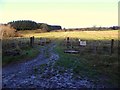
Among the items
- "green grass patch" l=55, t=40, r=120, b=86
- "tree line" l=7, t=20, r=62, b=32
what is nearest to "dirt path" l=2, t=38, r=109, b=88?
"green grass patch" l=55, t=40, r=120, b=86

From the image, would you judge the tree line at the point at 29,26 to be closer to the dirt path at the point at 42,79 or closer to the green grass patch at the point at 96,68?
the green grass patch at the point at 96,68

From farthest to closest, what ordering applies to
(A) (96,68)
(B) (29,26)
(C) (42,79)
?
(B) (29,26) < (A) (96,68) < (C) (42,79)

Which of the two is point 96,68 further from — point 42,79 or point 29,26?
point 29,26

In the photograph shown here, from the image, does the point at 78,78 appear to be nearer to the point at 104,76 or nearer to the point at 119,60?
the point at 104,76

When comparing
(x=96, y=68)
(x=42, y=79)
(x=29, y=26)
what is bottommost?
(x=42, y=79)

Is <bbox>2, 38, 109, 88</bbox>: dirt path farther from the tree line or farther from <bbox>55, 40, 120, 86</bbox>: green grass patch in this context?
the tree line

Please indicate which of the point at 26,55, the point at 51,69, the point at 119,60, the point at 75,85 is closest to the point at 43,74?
the point at 51,69

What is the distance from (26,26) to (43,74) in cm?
9271

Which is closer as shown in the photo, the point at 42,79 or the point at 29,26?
the point at 42,79

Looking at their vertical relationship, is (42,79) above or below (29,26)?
below

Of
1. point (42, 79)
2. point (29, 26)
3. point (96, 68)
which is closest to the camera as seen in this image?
point (42, 79)

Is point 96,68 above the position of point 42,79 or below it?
above

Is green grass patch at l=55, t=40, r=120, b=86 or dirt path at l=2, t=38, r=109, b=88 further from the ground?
green grass patch at l=55, t=40, r=120, b=86

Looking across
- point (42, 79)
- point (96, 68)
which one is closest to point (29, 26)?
point (96, 68)
